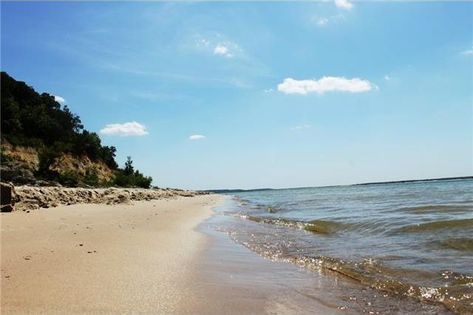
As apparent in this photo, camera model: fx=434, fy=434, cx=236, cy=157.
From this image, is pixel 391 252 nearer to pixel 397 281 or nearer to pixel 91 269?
pixel 397 281

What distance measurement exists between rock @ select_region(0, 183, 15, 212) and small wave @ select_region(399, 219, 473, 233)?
9.09 meters

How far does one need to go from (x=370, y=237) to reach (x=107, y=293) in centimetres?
701

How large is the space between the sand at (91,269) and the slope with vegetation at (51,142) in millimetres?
24097

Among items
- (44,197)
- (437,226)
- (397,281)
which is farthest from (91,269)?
(44,197)

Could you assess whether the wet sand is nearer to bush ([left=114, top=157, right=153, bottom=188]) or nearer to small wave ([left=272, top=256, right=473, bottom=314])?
small wave ([left=272, top=256, right=473, bottom=314])

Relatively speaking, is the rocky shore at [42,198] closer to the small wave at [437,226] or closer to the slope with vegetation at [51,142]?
the small wave at [437,226]

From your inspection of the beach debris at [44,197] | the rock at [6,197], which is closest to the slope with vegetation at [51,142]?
the beach debris at [44,197]

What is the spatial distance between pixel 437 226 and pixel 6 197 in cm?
1029

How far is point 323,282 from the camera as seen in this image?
17.1 feet

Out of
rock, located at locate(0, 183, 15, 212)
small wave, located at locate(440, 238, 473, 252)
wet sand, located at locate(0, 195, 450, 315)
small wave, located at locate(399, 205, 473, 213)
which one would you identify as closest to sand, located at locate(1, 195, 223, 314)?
wet sand, located at locate(0, 195, 450, 315)

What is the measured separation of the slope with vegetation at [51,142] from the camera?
3653 cm

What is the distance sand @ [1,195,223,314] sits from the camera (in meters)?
3.60

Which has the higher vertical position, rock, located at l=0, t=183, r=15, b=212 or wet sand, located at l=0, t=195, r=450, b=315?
rock, located at l=0, t=183, r=15, b=212

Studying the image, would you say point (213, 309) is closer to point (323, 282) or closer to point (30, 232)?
point (323, 282)
